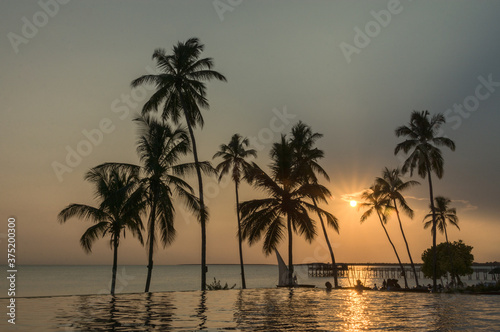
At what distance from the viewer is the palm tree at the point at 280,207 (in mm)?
41500

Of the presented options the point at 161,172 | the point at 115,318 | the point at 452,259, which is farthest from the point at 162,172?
the point at 452,259

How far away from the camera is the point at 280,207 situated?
42781 mm

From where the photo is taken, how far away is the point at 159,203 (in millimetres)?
34656

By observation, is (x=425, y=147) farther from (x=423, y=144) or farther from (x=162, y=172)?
(x=162, y=172)

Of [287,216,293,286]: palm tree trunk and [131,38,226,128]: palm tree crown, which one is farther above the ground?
[131,38,226,128]: palm tree crown

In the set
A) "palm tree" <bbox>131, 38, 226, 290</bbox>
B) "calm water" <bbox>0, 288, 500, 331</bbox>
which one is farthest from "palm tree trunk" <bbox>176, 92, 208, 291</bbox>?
"calm water" <bbox>0, 288, 500, 331</bbox>

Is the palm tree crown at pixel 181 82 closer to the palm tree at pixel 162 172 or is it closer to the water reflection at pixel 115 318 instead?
the palm tree at pixel 162 172

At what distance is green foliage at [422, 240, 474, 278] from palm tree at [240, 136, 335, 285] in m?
53.0

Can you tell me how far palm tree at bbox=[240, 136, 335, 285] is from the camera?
4150 centimetres

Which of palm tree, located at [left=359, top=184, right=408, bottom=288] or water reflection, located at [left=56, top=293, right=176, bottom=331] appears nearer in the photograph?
water reflection, located at [left=56, top=293, right=176, bottom=331]

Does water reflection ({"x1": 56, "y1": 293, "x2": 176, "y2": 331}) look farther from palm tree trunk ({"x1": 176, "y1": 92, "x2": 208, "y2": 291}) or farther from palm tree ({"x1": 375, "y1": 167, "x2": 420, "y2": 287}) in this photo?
palm tree ({"x1": 375, "y1": 167, "x2": 420, "y2": 287})

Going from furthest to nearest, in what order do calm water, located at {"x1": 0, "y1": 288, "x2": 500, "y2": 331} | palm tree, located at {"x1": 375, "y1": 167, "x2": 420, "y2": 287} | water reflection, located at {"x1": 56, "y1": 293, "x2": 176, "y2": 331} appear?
palm tree, located at {"x1": 375, "y1": 167, "x2": 420, "y2": 287} → calm water, located at {"x1": 0, "y1": 288, "x2": 500, "y2": 331} → water reflection, located at {"x1": 56, "y1": 293, "x2": 176, "y2": 331}

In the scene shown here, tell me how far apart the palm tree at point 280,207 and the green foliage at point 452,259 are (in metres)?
53.0

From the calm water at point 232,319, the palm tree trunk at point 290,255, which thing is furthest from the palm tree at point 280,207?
the calm water at point 232,319
